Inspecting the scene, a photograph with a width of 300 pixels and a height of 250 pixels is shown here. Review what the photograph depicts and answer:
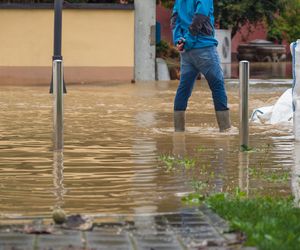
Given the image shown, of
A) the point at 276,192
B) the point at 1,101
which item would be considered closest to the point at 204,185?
the point at 276,192

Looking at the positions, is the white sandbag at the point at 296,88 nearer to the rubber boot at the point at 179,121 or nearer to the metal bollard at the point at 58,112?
the rubber boot at the point at 179,121

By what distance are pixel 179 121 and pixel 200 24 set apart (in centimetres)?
140

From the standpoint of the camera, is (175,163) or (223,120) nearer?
(175,163)

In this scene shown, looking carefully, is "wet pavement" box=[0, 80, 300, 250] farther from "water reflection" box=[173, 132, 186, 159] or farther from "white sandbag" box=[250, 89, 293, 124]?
"white sandbag" box=[250, 89, 293, 124]

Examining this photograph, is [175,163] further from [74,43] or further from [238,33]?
[238,33]

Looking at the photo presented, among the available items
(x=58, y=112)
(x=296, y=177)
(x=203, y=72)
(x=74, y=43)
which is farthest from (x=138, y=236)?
(x=74, y=43)

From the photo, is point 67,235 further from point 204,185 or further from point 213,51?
point 213,51

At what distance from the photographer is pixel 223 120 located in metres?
12.4

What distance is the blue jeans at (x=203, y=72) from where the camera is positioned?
39.6ft

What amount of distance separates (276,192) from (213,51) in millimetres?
4448

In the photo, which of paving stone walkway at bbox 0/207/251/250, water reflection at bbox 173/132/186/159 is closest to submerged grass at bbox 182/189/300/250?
paving stone walkway at bbox 0/207/251/250

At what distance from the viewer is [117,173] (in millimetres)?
8977

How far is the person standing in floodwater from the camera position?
11.9m

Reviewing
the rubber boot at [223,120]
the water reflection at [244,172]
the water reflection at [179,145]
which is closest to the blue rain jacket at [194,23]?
the rubber boot at [223,120]
